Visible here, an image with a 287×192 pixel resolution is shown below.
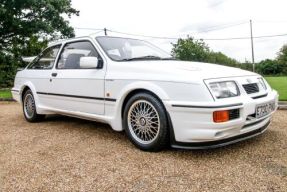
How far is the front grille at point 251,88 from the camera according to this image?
379cm

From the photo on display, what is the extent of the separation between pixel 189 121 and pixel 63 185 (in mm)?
1445

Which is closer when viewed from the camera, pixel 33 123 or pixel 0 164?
pixel 0 164

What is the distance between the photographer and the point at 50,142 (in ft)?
15.3

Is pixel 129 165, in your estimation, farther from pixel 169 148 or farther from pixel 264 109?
pixel 264 109

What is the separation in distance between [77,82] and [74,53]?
24.3 inches

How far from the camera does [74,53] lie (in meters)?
5.25

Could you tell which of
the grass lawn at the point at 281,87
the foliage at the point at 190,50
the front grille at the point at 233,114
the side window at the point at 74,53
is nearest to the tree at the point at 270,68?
the foliage at the point at 190,50

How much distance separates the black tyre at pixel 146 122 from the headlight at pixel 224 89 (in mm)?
627

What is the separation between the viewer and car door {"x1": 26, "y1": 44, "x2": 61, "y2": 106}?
5.67 meters

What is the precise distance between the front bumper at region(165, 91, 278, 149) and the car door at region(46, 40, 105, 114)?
4.28 feet

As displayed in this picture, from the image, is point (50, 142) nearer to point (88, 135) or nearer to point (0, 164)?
point (88, 135)

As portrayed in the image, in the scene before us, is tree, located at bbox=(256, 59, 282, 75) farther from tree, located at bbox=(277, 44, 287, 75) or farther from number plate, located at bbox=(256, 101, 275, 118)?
number plate, located at bbox=(256, 101, 275, 118)

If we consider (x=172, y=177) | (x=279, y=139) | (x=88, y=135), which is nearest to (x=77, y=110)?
(x=88, y=135)

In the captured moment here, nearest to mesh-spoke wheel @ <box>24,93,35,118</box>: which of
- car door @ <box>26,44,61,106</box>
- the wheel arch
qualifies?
car door @ <box>26,44,61,106</box>
